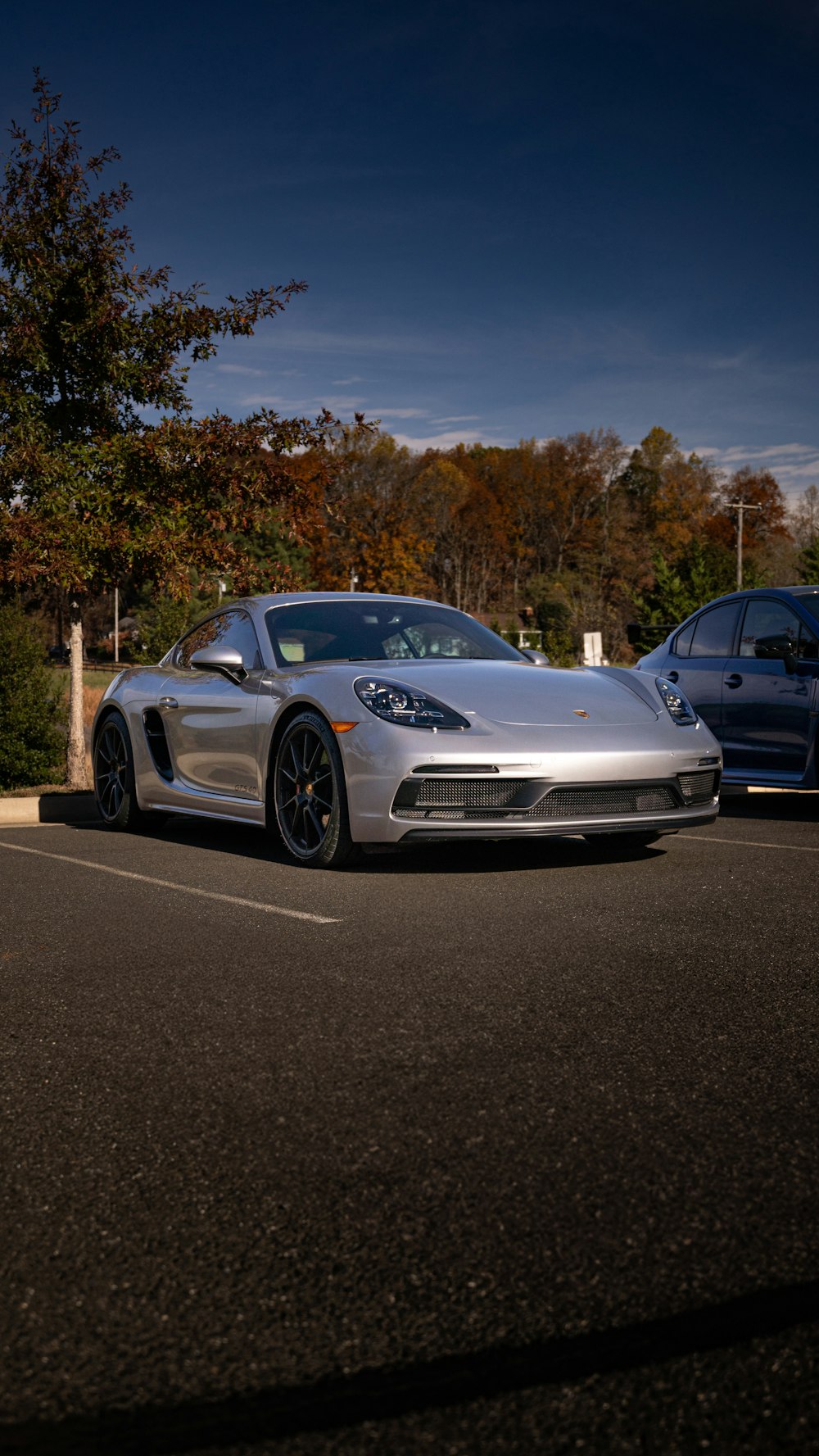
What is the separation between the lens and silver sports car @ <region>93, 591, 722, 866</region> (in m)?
6.21

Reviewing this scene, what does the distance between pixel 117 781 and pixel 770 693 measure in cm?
470

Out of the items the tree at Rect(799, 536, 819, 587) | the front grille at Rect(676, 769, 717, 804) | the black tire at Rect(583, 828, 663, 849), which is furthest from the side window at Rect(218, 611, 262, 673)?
the tree at Rect(799, 536, 819, 587)

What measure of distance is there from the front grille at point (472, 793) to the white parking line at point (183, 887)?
3.09 feet

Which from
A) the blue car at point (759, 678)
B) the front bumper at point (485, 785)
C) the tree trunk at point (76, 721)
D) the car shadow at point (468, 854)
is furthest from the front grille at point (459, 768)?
Result: the tree trunk at point (76, 721)

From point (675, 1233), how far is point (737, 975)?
2.06 metres

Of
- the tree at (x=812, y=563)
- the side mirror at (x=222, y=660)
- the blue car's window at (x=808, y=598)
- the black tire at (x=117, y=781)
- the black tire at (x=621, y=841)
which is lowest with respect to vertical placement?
the black tire at (x=621, y=841)

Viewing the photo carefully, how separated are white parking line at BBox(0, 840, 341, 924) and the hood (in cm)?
137

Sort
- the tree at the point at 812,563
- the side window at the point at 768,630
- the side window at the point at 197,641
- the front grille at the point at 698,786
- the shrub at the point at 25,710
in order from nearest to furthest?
the front grille at the point at 698,786 → the side window at the point at 197,641 → the side window at the point at 768,630 → the shrub at the point at 25,710 → the tree at the point at 812,563

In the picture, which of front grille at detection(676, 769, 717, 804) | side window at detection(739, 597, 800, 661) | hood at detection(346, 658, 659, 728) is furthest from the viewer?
side window at detection(739, 597, 800, 661)

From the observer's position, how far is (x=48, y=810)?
34.6ft

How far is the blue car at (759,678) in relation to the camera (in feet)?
31.4

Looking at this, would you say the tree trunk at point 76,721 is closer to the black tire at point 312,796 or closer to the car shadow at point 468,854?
the car shadow at point 468,854

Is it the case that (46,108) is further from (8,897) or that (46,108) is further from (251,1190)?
(251,1190)

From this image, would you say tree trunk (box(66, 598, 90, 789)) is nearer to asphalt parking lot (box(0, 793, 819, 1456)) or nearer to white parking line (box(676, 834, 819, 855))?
white parking line (box(676, 834, 819, 855))
